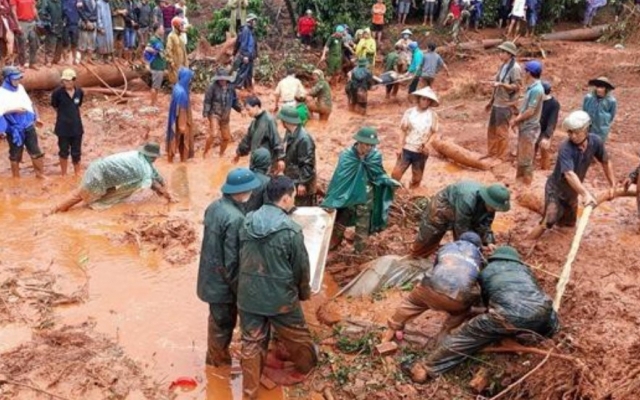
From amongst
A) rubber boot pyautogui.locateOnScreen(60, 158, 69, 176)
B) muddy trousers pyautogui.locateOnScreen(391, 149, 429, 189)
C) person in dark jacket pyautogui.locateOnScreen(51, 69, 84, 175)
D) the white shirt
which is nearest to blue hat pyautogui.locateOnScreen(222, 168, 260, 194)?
the white shirt

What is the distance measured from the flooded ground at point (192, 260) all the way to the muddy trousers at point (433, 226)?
60 centimetres

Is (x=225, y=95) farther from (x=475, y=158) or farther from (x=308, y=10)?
(x=308, y=10)

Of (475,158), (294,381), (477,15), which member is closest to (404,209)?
(475,158)

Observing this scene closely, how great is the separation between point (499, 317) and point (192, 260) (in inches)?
152

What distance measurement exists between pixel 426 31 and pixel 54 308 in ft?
46.5

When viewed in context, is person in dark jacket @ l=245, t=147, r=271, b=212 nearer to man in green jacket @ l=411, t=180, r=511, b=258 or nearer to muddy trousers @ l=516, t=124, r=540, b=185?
man in green jacket @ l=411, t=180, r=511, b=258

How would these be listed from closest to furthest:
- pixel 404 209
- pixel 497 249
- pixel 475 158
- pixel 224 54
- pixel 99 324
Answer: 1. pixel 497 249
2. pixel 99 324
3. pixel 404 209
4. pixel 475 158
5. pixel 224 54

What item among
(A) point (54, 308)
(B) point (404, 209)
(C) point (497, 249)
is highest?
(C) point (497, 249)

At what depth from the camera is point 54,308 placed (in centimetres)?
658

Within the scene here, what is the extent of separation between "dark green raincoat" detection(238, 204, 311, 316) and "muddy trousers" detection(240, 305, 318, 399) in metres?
0.12

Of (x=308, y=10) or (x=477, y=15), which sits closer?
(x=308, y=10)

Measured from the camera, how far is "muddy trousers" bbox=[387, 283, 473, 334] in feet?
17.3

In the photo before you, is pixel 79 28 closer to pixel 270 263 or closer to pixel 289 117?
pixel 289 117

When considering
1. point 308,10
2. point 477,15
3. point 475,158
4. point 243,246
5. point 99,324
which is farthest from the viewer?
point 477,15
